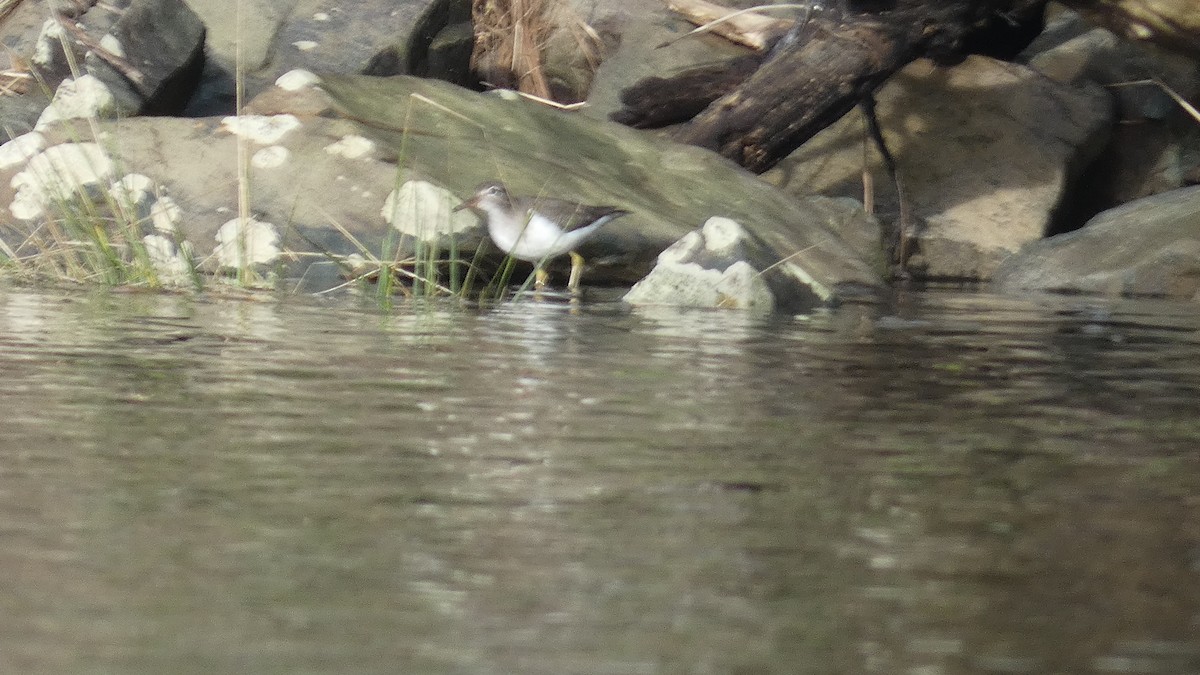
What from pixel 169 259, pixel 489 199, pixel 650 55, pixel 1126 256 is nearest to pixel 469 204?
pixel 489 199

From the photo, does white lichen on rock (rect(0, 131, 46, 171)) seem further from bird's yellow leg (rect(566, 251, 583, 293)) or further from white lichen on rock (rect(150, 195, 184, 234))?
bird's yellow leg (rect(566, 251, 583, 293))

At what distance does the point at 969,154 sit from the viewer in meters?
11.3

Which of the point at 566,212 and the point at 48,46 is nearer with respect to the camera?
the point at 566,212

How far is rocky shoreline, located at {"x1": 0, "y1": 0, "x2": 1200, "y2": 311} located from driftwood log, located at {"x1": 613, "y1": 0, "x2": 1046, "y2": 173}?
451 millimetres

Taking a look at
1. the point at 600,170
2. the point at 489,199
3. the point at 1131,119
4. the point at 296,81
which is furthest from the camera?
the point at 1131,119

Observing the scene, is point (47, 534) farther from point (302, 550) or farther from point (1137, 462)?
point (1137, 462)

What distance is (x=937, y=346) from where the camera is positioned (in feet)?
17.2

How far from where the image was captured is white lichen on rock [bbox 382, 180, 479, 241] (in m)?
7.55

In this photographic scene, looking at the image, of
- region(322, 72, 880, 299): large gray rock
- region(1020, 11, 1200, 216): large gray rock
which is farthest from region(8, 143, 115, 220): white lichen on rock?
region(1020, 11, 1200, 216): large gray rock

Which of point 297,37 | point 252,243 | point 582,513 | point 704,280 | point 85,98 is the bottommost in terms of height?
point 582,513

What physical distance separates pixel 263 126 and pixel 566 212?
1877 mm

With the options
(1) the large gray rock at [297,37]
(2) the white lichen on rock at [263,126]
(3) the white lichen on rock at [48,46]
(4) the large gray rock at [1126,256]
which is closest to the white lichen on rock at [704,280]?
(2) the white lichen on rock at [263,126]

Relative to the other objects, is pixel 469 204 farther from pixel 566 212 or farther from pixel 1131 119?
pixel 1131 119

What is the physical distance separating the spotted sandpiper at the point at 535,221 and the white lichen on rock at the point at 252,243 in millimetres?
893
